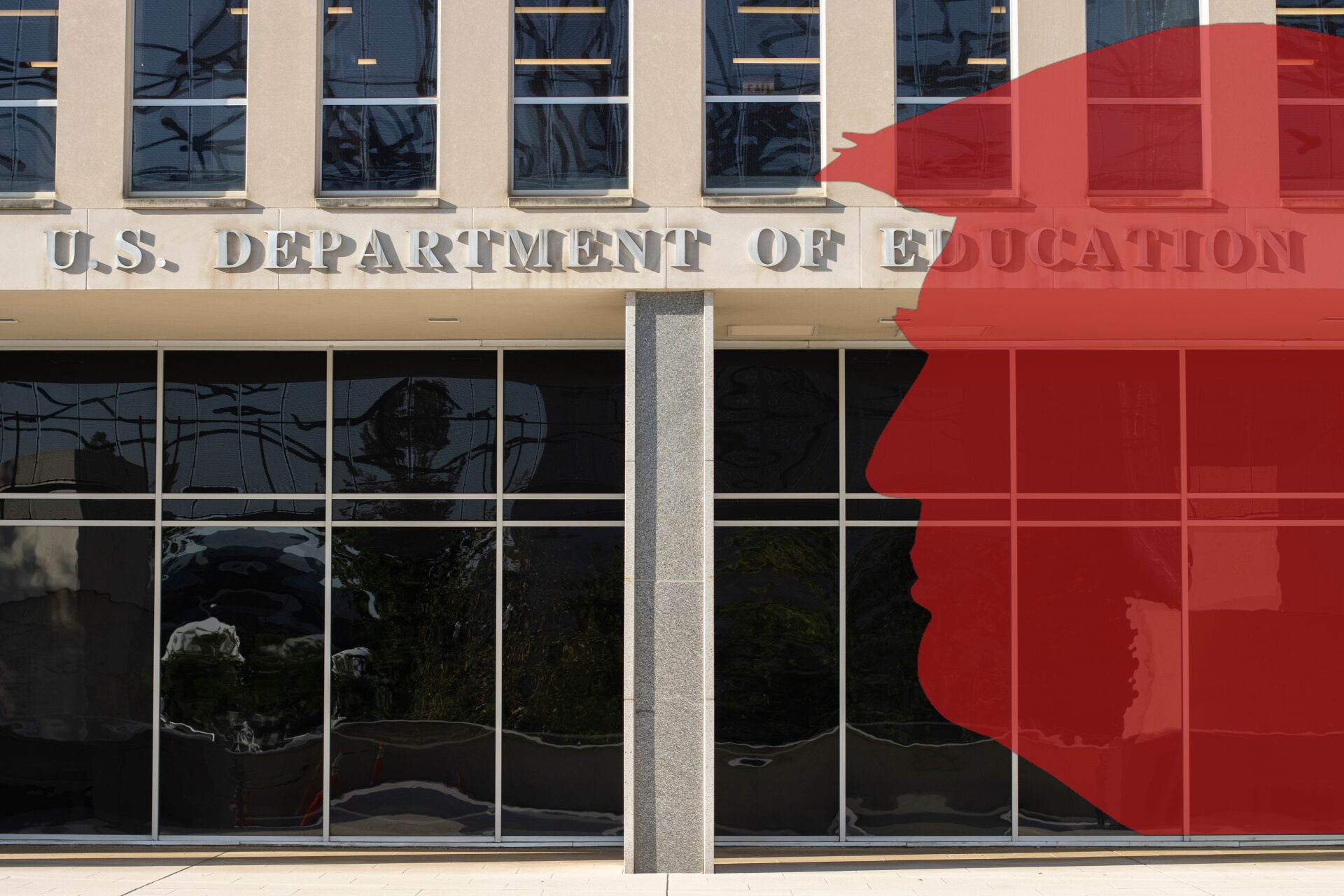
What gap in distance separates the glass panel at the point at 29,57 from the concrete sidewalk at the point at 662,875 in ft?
22.2

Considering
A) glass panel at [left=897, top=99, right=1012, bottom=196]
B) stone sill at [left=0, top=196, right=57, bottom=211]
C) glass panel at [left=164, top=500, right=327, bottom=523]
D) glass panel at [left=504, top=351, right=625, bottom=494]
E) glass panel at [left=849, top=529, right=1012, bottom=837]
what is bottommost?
glass panel at [left=849, top=529, right=1012, bottom=837]

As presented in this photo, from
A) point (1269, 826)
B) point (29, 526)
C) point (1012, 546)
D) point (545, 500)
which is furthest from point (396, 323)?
point (1269, 826)

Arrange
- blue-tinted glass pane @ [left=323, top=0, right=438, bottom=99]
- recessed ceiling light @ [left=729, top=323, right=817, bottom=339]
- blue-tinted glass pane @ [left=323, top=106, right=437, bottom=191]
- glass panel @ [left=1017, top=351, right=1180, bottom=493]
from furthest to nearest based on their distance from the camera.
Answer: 1. glass panel @ [left=1017, top=351, right=1180, bottom=493]
2. recessed ceiling light @ [left=729, top=323, right=817, bottom=339]
3. blue-tinted glass pane @ [left=323, top=0, right=438, bottom=99]
4. blue-tinted glass pane @ [left=323, top=106, right=437, bottom=191]

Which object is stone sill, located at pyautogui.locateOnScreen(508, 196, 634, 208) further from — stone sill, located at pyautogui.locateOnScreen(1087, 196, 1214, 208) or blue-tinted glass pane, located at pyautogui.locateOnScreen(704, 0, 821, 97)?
stone sill, located at pyautogui.locateOnScreen(1087, 196, 1214, 208)

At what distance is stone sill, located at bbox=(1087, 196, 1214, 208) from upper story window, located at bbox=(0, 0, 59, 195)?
28.7 ft

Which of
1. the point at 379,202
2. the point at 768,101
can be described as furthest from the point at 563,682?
the point at 768,101

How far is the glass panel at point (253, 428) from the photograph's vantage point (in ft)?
40.0

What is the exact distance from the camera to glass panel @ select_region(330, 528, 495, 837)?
1198 cm

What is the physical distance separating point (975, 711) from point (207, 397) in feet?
26.7

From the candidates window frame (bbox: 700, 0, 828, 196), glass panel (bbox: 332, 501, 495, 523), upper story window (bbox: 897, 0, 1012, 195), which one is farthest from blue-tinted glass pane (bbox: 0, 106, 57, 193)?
upper story window (bbox: 897, 0, 1012, 195)

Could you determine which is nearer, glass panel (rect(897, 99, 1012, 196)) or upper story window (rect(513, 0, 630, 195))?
glass panel (rect(897, 99, 1012, 196))

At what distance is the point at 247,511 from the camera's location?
12.2 metres

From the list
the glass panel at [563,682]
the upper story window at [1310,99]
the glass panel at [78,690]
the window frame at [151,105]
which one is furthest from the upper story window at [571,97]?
the upper story window at [1310,99]

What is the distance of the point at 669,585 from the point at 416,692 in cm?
326
